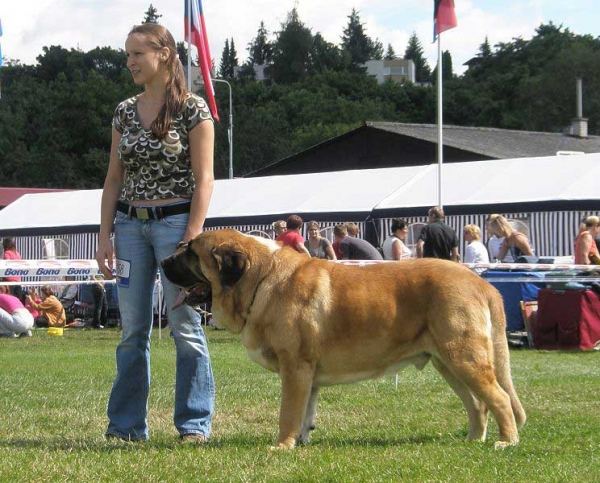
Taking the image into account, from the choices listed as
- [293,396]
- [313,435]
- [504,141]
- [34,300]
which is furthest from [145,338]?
[504,141]

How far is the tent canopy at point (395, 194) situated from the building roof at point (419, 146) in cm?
1452

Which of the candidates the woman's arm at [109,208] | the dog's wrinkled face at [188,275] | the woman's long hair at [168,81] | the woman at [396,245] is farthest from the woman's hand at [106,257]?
the woman at [396,245]

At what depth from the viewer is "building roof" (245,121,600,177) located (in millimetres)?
37728

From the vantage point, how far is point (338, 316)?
5410 millimetres

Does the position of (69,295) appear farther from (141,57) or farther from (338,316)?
(338,316)

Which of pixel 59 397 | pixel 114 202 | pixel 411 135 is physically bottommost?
pixel 59 397

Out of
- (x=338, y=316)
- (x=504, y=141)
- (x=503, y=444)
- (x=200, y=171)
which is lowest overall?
(x=503, y=444)

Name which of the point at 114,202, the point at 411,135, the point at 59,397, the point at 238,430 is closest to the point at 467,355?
the point at 238,430

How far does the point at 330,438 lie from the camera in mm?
5918

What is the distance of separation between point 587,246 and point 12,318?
354 inches

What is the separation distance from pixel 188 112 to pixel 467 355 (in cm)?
199

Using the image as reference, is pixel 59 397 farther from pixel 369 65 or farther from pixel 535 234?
pixel 369 65

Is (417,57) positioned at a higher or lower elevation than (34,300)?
higher

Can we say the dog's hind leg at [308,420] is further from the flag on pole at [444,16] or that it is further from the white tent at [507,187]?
the flag on pole at [444,16]
